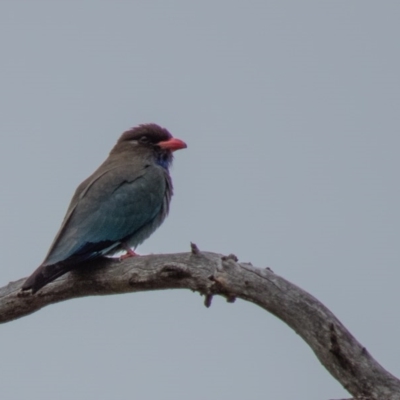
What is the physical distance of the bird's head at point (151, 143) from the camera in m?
8.27

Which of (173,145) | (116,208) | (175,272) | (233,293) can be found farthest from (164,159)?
(233,293)

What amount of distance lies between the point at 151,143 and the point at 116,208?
1.24 meters

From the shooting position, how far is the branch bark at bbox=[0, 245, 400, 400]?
198 inches

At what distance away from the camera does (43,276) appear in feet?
20.0

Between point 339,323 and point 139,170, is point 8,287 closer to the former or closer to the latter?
point 139,170

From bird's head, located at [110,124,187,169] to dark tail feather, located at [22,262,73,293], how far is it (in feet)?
6.91

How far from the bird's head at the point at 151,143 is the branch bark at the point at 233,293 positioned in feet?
6.35

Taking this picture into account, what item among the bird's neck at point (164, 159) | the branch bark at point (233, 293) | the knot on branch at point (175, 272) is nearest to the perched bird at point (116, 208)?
the bird's neck at point (164, 159)

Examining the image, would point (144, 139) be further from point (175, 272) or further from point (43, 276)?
point (175, 272)

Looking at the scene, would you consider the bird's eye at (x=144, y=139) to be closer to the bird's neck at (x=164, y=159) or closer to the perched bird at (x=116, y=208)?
the perched bird at (x=116, y=208)

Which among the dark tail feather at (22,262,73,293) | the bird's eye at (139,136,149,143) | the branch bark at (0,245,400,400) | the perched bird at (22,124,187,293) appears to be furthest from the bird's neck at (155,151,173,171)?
the dark tail feather at (22,262,73,293)

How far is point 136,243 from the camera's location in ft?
24.4

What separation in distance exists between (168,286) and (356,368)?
4.18 ft

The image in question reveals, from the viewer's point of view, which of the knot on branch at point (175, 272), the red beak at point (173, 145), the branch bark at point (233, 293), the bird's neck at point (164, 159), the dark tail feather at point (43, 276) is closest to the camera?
the branch bark at point (233, 293)
